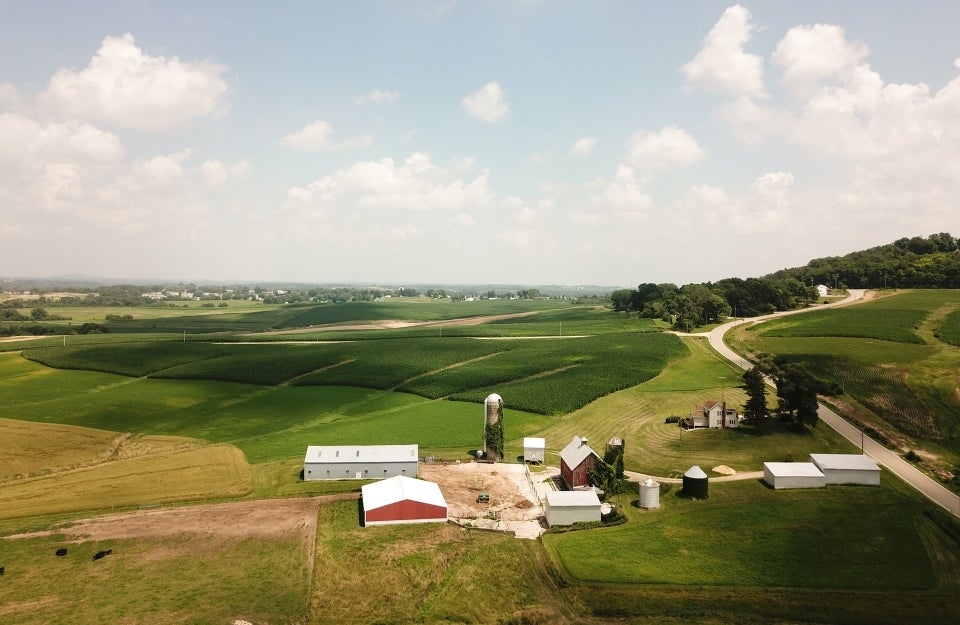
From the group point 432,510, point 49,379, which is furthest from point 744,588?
point 49,379

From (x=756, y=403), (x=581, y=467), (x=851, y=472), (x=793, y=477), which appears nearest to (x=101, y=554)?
(x=581, y=467)

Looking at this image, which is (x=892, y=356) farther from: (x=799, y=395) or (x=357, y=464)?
(x=357, y=464)

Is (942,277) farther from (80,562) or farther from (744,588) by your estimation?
(80,562)

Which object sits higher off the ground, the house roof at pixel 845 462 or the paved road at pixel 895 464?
the house roof at pixel 845 462

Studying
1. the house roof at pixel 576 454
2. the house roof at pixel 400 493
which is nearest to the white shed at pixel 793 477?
the house roof at pixel 576 454

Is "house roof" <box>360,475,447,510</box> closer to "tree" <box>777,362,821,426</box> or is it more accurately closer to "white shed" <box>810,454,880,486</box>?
"white shed" <box>810,454,880,486</box>

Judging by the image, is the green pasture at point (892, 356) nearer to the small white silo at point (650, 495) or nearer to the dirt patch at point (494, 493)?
the small white silo at point (650, 495)
